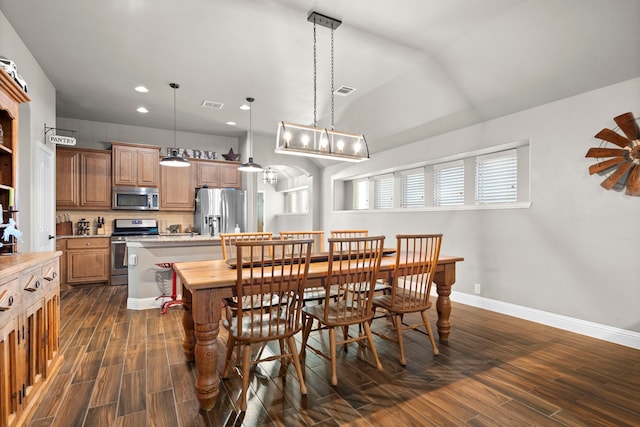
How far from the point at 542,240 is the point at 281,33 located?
3.52 metres

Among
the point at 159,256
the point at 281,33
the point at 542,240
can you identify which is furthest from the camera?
the point at 159,256

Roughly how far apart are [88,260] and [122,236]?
0.62 meters

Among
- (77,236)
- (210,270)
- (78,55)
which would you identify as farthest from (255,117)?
(210,270)

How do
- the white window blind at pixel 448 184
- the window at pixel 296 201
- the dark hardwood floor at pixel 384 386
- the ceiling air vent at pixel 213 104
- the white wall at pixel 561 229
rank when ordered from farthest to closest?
the window at pixel 296 201, the ceiling air vent at pixel 213 104, the white window blind at pixel 448 184, the white wall at pixel 561 229, the dark hardwood floor at pixel 384 386

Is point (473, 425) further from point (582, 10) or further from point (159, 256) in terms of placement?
point (159, 256)

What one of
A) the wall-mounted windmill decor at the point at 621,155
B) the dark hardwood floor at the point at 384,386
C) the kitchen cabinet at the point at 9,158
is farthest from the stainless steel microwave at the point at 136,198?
the wall-mounted windmill decor at the point at 621,155

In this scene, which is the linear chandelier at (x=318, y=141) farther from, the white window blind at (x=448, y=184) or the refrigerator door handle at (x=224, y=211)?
the refrigerator door handle at (x=224, y=211)

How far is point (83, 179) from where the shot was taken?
18.4 feet

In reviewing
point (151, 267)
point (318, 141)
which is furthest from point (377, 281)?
point (151, 267)

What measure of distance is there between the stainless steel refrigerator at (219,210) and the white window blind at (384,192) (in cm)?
264

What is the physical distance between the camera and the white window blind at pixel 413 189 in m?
5.28

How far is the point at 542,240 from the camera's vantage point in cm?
356

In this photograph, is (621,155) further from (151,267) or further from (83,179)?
(83,179)

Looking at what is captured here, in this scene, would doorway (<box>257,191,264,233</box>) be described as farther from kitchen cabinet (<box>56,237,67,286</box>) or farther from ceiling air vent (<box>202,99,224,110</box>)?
kitchen cabinet (<box>56,237,67,286</box>)
